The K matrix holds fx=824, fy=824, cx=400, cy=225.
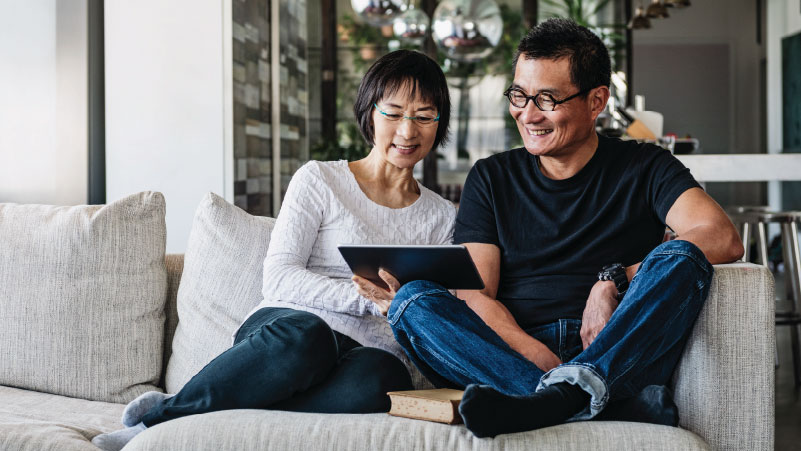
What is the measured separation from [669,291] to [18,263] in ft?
5.26

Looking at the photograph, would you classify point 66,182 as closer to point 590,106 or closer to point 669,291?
point 590,106

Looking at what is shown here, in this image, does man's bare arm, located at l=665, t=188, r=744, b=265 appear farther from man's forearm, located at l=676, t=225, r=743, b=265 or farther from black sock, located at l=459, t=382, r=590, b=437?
black sock, located at l=459, t=382, r=590, b=437

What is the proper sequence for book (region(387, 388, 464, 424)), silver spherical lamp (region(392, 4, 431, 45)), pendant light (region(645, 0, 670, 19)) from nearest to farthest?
1. book (region(387, 388, 464, 424))
2. silver spherical lamp (region(392, 4, 431, 45))
3. pendant light (region(645, 0, 670, 19))

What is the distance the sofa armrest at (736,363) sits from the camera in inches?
61.3

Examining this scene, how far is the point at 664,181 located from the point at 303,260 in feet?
2.77

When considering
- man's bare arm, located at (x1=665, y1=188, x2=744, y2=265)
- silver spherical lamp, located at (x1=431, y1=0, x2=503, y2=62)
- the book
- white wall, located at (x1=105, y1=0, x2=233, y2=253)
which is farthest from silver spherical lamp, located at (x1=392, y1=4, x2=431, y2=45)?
the book

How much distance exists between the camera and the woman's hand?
5.58ft

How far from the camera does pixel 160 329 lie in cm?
218

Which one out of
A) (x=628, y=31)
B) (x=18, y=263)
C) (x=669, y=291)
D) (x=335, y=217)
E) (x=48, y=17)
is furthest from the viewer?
(x=628, y=31)

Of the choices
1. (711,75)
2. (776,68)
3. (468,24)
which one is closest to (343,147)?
(468,24)

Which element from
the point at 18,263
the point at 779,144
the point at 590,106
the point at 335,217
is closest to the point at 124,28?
the point at 18,263

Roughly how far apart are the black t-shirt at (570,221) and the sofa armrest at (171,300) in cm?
83

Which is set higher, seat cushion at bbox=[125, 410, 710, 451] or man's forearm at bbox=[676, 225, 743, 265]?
man's forearm at bbox=[676, 225, 743, 265]

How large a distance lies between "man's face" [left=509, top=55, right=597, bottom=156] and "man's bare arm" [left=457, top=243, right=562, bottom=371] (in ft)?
0.92
